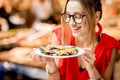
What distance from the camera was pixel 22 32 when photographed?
Answer: 260 cm

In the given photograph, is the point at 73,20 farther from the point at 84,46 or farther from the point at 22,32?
the point at 22,32

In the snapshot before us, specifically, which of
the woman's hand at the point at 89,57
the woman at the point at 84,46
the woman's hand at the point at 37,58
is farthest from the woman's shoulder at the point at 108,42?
the woman's hand at the point at 37,58

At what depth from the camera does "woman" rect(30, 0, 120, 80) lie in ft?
3.82

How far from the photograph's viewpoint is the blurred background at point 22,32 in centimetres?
244

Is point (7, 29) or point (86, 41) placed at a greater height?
point (86, 41)

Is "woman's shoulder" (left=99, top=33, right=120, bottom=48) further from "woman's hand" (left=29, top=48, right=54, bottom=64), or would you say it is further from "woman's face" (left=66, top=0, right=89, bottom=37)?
"woman's hand" (left=29, top=48, right=54, bottom=64)

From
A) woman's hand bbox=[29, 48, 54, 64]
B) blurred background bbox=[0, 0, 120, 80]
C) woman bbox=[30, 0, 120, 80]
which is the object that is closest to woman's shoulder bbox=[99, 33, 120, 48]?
woman bbox=[30, 0, 120, 80]

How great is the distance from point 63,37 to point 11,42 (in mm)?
1409

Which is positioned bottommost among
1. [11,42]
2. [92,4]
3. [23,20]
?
[11,42]

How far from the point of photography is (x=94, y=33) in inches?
48.3

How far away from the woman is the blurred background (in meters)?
1.10

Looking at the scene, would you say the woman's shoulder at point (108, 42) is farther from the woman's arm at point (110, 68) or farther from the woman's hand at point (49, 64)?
the woman's hand at point (49, 64)

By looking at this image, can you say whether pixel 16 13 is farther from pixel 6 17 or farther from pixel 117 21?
pixel 117 21

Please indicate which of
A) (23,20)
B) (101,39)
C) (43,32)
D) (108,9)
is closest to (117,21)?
(108,9)
